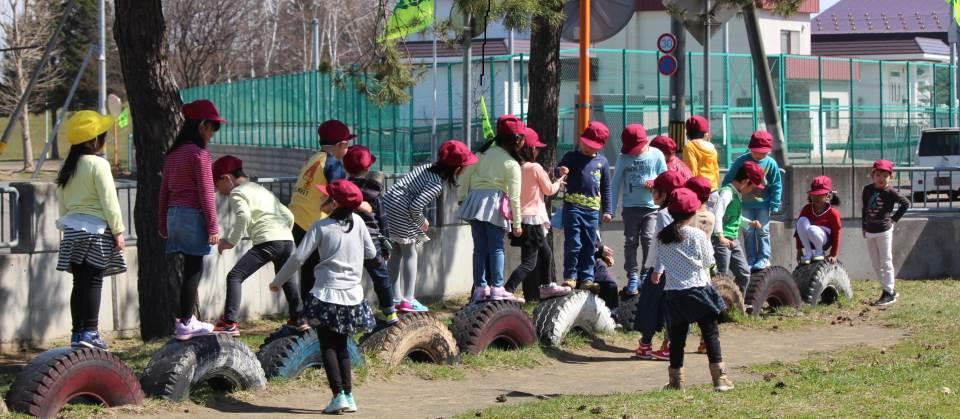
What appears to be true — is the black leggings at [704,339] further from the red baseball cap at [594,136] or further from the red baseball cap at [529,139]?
the red baseball cap at [594,136]

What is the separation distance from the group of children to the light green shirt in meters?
0.01

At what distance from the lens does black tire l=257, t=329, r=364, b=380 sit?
9492 mm

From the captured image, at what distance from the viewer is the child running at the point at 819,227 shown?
586 inches

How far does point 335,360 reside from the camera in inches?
342

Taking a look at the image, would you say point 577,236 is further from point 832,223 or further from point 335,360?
point 832,223

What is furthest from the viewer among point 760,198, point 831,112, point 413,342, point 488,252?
point 831,112

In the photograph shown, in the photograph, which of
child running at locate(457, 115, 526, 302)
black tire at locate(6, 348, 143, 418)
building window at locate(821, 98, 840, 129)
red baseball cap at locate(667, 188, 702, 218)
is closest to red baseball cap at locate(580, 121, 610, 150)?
child running at locate(457, 115, 526, 302)

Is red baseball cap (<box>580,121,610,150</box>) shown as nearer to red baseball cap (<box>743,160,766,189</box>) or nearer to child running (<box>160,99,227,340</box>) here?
red baseball cap (<box>743,160,766,189</box>)

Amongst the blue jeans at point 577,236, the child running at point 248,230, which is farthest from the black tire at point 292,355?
the blue jeans at point 577,236

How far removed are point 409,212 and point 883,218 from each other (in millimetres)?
5800

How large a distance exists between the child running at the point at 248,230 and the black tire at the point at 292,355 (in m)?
0.33

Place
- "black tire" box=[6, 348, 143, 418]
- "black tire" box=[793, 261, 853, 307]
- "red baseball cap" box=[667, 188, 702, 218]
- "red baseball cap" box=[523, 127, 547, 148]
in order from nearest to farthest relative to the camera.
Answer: "black tire" box=[6, 348, 143, 418]
"red baseball cap" box=[667, 188, 702, 218]
"red baseball cap" box=[523, 127, 547, 148]
"black tire" box=[793, 261, 853, 307]

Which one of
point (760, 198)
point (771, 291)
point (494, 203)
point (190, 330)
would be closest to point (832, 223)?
point (760, 198)

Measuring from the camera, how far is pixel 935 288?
54.7 ft
